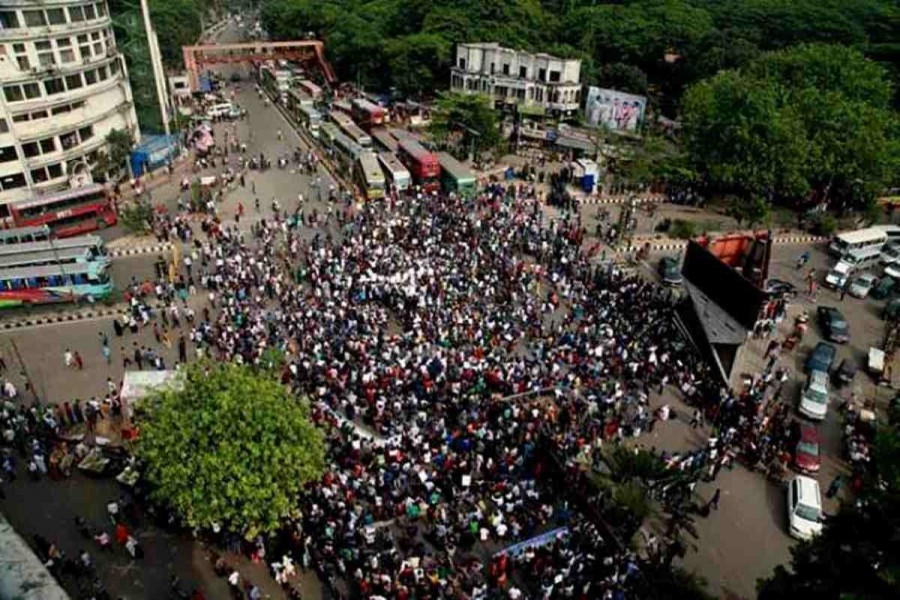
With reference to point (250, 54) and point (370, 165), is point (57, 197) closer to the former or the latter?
point (370, 165)

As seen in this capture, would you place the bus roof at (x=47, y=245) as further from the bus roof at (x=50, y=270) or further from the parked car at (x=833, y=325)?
the parked car at (x=833, y=325)

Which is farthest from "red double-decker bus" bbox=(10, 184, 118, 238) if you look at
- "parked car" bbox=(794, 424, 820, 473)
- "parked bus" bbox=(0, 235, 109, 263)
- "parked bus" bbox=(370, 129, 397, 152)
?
"parked car" bbox=(794, 424, 820, 473)

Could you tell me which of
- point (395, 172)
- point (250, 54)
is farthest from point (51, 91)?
point (250, 54)

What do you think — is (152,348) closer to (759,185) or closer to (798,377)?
(798,377)

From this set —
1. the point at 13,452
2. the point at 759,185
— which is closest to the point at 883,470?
the point at 13,452

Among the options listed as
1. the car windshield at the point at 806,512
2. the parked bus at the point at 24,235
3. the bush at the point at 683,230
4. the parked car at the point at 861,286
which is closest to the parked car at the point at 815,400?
the car windshield at the point at 806,512
